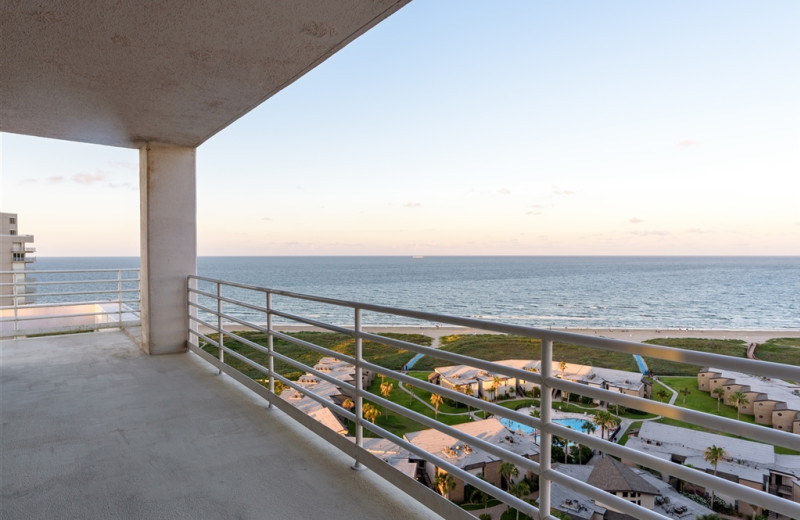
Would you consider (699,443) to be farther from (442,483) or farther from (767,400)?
(442,483)

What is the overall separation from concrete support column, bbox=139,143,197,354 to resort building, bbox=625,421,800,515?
774 centimetres

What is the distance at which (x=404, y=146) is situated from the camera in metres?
42.6

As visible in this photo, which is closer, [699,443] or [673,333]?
[699,443]

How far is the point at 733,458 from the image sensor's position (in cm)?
845

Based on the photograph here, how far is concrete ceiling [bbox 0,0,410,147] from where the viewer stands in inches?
87.5

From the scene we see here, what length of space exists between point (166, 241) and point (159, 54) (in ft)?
9.71

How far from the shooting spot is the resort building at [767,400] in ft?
35.1

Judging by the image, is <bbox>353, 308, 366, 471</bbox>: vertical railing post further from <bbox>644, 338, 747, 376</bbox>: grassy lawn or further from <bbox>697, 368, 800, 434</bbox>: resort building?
<bbox>644, 338, 747, 376</bbox>: grassy lawn

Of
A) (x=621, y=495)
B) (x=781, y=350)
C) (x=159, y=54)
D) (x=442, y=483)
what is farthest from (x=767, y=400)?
(x=781, y=350)

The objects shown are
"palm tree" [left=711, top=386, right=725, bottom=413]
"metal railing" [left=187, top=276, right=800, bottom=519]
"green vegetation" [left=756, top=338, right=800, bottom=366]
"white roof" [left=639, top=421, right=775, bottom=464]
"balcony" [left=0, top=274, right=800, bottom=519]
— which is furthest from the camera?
"green vegetation" [left=756, top=338, right=800, bottom=366]

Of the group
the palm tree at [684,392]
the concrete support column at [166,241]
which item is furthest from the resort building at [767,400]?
the concrete support column at [166,241]

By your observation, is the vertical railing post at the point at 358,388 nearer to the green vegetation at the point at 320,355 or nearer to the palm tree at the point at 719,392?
the palm tree at the point at 719,392

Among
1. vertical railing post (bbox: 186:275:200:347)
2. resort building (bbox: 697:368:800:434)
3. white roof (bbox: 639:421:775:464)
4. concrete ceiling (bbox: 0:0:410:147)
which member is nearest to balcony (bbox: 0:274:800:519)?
vertical railing post (bbox: 186:275:200:347)

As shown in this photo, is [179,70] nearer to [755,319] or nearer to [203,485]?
[203,485]
